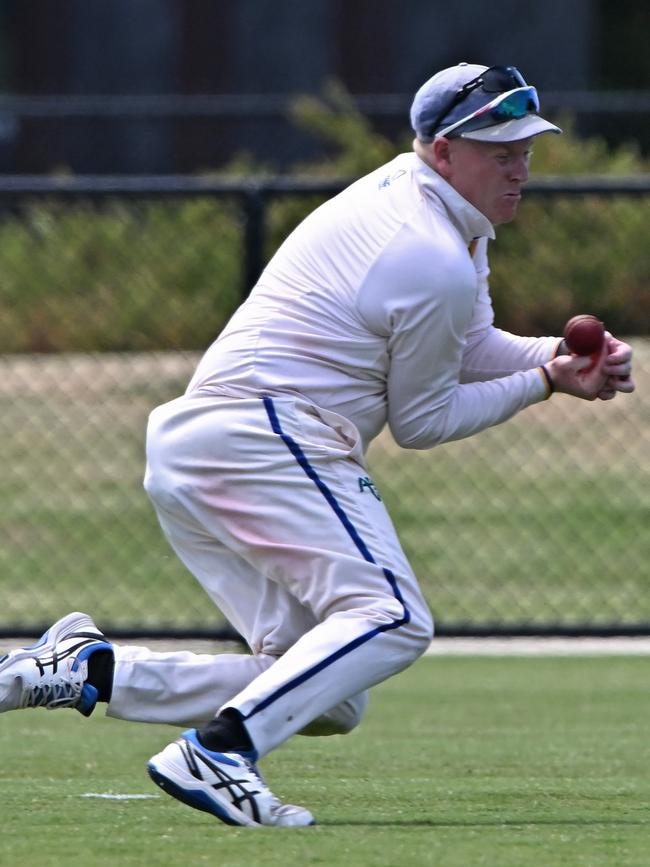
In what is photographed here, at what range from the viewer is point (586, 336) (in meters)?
4.79

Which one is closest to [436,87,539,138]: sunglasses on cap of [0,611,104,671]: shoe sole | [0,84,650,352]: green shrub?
[0,611,104,671]: shoe sole

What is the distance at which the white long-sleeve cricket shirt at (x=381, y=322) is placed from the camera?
15.1 feet

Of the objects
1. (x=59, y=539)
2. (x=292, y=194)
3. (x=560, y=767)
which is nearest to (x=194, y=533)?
(x=560, y=767)

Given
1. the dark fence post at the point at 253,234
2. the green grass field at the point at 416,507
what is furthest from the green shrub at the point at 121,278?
the dark fence post at the point at 253,234

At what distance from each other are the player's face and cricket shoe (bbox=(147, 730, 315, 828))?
54.4 inches

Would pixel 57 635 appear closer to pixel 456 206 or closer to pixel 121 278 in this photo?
pixel 456 206

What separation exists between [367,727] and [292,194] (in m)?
2.49

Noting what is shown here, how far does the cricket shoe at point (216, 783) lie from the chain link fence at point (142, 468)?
16.6ft

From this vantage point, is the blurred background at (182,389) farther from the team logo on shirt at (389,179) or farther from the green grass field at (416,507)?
the team logo on shirt at (389,179)

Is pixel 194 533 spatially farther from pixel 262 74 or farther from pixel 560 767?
pixel 262 74

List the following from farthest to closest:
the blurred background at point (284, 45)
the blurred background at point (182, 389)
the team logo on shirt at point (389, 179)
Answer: the blurred background at point (284, 45) < the blurred background at point (182, 389) < the team logo on shirt at point (389, 179)

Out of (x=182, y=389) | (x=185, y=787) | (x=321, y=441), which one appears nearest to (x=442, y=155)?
(x=321, y=441)

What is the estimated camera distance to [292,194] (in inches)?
328

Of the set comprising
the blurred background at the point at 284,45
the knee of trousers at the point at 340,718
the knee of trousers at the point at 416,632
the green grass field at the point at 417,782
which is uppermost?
the knee of trousers at the point at 416,632
